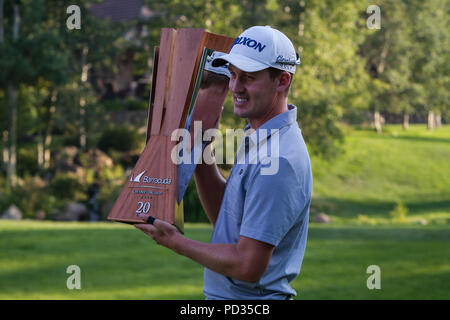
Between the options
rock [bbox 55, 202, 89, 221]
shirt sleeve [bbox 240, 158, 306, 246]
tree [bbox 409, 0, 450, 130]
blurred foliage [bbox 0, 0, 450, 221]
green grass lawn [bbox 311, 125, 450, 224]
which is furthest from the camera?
tree [bbox 409, 0, 450, 130]

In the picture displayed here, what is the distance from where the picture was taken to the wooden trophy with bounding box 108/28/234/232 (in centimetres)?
254

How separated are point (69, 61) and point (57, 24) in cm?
177

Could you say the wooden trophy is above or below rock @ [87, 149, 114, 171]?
above

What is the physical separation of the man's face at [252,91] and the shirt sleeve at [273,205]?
288 millimetres

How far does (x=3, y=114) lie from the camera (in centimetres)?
2480

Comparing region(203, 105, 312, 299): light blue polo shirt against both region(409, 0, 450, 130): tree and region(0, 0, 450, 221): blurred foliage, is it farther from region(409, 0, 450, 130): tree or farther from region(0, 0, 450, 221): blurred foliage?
region(409, 0, 450, 130): tree

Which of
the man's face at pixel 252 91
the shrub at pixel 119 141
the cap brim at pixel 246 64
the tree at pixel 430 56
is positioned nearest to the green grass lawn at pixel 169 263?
the man's face at pixel 252 91

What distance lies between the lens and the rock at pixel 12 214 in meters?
19.7

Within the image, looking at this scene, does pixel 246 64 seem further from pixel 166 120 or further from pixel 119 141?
pixel 119 141

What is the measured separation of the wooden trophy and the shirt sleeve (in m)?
0.36

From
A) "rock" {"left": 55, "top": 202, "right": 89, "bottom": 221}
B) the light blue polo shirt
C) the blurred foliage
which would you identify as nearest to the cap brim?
the light blue polo shirt

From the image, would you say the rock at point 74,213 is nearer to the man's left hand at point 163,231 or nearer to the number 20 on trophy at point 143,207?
the number 20 on trophy at point 143,207

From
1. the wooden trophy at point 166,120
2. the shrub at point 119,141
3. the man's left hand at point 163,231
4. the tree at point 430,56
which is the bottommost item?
the shrub at point 119,141
